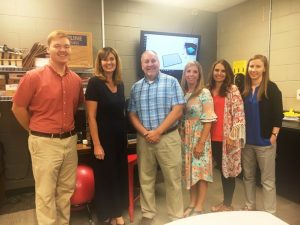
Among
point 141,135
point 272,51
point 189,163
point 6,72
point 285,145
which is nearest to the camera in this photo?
point 141,135

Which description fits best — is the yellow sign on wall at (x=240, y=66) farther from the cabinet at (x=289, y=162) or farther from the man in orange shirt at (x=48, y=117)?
the man in orange shirt at (x=48, y=117)

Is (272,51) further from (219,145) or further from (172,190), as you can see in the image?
(172,190)

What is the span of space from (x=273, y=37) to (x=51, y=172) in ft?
10.3

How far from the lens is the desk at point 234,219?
1097 millimetres

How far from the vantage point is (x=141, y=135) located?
2.27 m

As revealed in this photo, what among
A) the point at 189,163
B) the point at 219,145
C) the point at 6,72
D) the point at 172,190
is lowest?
the point at 172,190

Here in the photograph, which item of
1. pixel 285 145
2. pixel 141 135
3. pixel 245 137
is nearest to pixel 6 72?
pixel 141 135

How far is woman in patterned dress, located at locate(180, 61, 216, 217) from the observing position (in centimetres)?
234

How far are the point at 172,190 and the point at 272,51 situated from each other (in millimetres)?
2375

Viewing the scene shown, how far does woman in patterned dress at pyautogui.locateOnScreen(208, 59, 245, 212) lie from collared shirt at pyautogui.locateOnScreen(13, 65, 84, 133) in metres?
1.32

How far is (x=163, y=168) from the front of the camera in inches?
89.5

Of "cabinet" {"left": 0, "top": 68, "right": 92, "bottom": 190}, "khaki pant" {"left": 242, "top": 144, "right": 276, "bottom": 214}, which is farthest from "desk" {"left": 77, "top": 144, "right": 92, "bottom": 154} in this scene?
"khaki pant" {"left": 242, "top": 144, "right": 276, "bottom": 214}

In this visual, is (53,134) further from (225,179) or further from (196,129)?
(225,179)

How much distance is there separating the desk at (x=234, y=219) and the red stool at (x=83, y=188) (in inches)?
60.6
